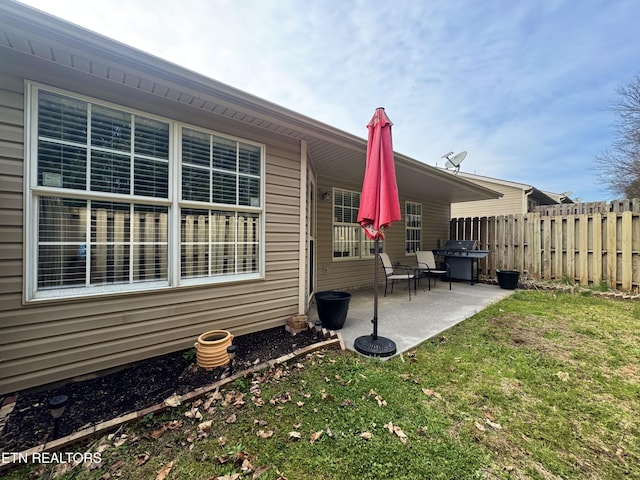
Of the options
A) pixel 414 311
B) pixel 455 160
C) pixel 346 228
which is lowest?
pixel 414 311

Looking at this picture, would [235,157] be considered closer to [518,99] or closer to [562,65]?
[562,65]

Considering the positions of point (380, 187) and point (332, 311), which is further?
point (332, 311)

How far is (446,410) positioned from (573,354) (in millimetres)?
2092

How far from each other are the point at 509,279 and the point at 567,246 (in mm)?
1572

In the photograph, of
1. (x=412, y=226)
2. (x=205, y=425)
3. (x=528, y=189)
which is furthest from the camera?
(x=528, y=189)

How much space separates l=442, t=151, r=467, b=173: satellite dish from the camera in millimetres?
8952

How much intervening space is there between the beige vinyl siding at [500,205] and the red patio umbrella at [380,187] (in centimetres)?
1193

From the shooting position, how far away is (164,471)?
145 centimetres

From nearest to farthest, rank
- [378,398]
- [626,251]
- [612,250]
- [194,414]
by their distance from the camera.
A: [194,414], [378,398], [626,251], [612,250]

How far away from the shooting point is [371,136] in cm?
289

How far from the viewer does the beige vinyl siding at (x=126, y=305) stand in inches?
78.7

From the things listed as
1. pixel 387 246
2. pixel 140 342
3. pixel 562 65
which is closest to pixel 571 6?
pixel 562 65

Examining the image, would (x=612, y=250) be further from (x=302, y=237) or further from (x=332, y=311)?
(x=302, y=237)

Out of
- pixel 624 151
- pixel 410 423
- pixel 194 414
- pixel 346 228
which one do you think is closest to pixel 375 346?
pixel 410 423
